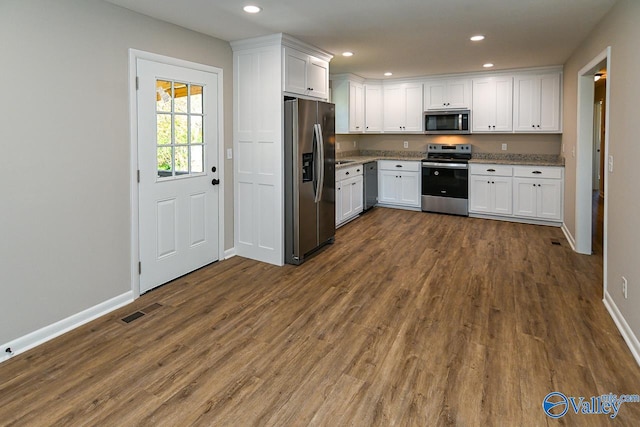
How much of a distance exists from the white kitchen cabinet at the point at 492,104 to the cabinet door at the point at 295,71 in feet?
11.5

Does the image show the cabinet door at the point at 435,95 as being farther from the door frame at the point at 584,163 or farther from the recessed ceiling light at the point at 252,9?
the recessed ceiling light at the point at 252,9

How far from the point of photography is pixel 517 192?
6.22 metres

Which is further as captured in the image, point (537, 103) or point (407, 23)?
point (537, 103)

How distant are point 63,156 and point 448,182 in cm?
566

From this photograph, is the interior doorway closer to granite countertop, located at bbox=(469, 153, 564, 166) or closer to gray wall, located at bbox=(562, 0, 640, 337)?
granite countertop, located at bbox=(469, 153, 564, 166)

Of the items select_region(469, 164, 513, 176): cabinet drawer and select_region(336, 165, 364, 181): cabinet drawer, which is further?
select_region(469, 164, 513, 176): cabinet drawer

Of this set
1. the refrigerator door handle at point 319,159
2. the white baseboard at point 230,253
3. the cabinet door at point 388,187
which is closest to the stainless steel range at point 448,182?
the cabinet door at point 388,187

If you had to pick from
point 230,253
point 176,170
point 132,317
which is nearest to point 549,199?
point 230,253

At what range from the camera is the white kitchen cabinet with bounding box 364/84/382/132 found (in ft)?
24.1

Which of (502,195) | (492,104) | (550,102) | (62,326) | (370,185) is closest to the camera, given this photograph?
(62,326)

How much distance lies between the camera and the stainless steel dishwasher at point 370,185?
700cm

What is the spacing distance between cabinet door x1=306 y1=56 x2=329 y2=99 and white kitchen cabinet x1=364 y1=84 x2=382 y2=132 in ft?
7.98

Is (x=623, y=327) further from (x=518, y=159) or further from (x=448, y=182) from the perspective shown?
(x=518, y=159)

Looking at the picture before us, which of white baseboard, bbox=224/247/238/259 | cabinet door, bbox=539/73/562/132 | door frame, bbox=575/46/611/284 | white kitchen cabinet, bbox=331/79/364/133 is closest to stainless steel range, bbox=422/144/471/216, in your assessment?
cabinet door, bbox=539/73/562/132
